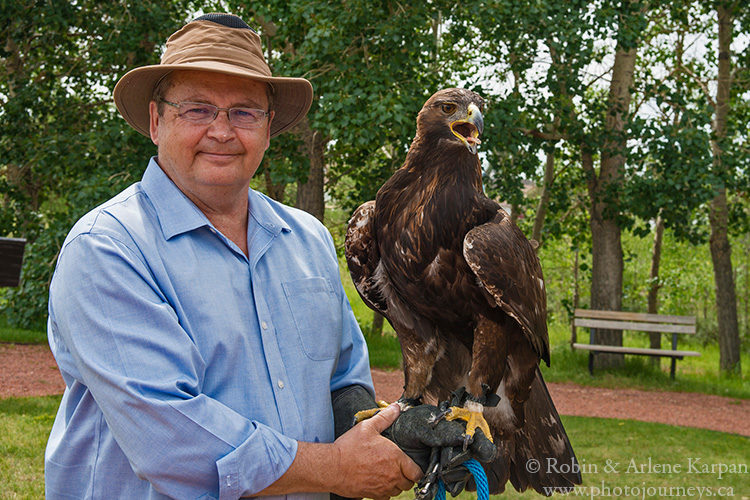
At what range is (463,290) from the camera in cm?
A: 230

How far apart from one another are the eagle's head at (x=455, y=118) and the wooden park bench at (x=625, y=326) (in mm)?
9516

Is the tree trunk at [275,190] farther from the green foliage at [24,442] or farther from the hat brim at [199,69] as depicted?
the hat brim at [199,69]

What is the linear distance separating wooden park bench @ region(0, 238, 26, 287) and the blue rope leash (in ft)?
10.4

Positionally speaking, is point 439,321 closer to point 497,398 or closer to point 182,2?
point 497,398

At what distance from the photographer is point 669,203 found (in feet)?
31.5

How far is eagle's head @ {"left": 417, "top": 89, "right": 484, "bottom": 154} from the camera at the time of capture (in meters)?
2.24

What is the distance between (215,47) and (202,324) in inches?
31.4

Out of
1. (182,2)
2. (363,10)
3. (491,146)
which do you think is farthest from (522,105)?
(182,2)

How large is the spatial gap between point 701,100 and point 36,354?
10.7 m

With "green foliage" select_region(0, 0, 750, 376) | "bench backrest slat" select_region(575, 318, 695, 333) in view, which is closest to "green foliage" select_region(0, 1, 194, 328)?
"green foliage" select_region(0, 0, 750, 376)

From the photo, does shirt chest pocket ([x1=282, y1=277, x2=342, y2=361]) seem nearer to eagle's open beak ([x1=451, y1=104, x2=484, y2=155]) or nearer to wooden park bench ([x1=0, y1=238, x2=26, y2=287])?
eagle's open beak ([x1=451, y1=104, x2=484, y2=155])

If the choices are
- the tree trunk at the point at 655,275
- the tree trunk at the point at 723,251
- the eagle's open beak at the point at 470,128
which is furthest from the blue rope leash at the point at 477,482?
the tree trunk at the point at 655,275

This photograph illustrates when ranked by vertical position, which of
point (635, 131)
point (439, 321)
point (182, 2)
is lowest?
point (439, 321)

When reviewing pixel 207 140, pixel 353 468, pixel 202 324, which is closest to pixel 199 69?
pixel 207 140
